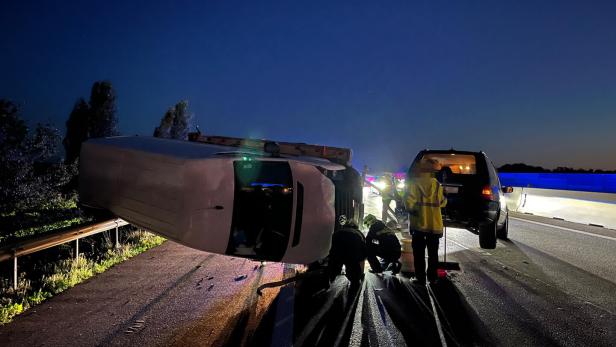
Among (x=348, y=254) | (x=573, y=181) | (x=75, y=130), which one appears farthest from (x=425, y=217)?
(x=75, y=130)

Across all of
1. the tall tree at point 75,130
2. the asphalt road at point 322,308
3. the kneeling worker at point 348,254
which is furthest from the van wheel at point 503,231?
the tall tree at point 75,130

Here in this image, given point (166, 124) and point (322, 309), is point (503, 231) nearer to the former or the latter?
point (322, 309)

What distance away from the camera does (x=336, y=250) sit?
5789 millimetres

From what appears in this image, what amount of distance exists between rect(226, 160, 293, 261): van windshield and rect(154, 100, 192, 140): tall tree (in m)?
29.9

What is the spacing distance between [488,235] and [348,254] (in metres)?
3.95

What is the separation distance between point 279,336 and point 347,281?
2403 millimetres

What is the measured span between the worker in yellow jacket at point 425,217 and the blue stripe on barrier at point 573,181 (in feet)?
48.1

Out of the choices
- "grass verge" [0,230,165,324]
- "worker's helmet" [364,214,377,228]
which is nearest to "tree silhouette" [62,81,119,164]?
"grass verge" [0,230,165,324]

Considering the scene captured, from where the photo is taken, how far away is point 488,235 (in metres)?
8.30

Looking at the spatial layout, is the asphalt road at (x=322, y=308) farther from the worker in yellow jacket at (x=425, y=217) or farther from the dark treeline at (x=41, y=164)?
the dark treeline at (x=41, y=164)

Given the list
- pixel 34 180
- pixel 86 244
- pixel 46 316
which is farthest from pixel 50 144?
pixel 46 316

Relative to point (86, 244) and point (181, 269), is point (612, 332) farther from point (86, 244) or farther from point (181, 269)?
point (86, 244)

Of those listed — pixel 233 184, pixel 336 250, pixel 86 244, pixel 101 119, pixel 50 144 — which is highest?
pixel 101 119

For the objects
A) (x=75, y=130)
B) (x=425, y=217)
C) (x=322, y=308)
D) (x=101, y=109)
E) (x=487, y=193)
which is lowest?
(x=322, y=308)
